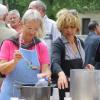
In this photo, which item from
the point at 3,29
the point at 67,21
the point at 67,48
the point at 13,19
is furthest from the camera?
the point at 13,19

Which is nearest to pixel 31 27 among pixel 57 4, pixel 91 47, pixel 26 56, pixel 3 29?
pixel 26 56

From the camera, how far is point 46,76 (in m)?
2.94

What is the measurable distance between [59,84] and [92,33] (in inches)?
152

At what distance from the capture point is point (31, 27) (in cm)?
292

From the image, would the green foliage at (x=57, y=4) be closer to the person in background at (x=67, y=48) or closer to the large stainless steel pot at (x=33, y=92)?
the person in background at (x=67, y=48)

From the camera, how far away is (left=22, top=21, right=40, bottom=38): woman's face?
2.92 m

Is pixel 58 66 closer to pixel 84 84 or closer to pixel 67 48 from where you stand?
pixel 67 48

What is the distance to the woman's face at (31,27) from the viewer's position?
2.92 m

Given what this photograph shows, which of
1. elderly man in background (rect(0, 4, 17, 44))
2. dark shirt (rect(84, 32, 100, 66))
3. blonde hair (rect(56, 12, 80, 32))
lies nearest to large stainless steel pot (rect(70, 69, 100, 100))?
blonde hair (rect(56, 12, 80, 32))

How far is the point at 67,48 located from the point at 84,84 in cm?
69

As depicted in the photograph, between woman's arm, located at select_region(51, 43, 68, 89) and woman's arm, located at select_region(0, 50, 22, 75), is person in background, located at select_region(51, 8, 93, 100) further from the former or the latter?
woman's arm, located at select_region(0, 50, 22, 75)

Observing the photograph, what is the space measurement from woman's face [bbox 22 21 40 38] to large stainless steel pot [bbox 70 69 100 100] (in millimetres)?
427

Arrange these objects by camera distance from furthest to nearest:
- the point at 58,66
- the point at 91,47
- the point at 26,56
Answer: the point at 91,47 → the point at 58,66 → the point at 26,56

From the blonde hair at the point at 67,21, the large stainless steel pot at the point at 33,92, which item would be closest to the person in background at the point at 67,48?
the blonde hair at the point at 67,21
